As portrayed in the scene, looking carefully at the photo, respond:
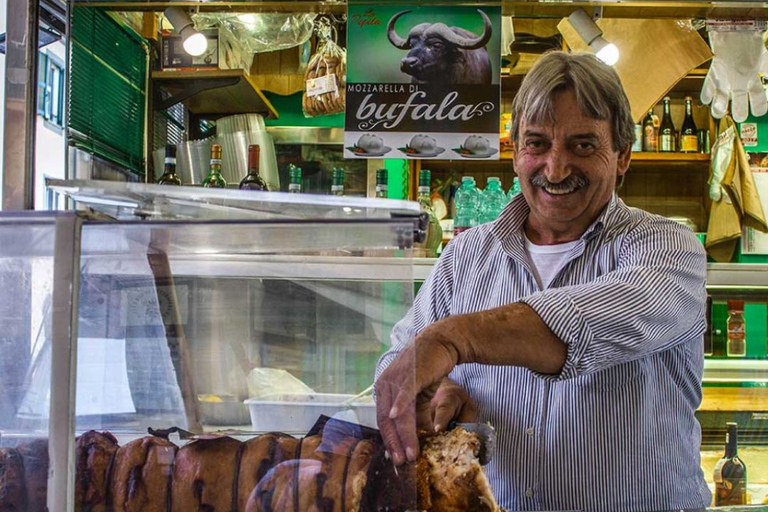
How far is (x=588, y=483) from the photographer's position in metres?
1.63

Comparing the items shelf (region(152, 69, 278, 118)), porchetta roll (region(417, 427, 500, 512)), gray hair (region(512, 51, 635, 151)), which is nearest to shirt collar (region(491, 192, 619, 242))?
gray hair (region(512, 51, 635, 151))

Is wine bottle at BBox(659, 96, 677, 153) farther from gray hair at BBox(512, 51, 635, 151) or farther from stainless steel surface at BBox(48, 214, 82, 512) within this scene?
stainless steel surface at BBox(48, 214, 82, 512)

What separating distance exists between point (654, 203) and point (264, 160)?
257 cm

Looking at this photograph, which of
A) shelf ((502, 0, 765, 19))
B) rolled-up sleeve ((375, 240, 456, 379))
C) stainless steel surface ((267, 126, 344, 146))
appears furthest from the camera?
stainless steel surface ((267, 126, 344, 146))

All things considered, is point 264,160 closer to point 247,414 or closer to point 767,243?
point 767,243

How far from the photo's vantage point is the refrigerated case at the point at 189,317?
34.2 inches

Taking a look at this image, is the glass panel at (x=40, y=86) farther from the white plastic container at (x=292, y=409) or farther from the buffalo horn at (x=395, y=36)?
the buffalo horn at (x=395, y=36)

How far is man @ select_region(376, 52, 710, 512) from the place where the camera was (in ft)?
4.29

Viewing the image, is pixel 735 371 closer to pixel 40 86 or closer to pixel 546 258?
pixel 546 258

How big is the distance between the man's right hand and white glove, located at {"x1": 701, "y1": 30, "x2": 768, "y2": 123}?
6.12 ft

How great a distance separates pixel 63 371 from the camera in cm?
85

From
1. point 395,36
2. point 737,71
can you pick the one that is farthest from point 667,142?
point 395,36

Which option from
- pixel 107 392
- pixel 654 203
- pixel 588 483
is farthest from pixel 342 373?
pixel 654 203

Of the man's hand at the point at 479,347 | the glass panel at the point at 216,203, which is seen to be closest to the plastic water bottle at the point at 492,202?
the man's hand at the point at 479,347
